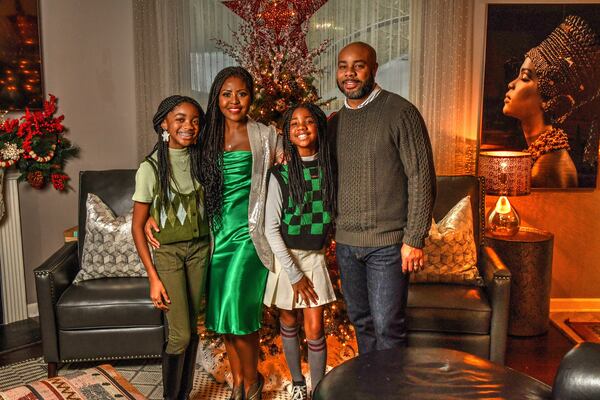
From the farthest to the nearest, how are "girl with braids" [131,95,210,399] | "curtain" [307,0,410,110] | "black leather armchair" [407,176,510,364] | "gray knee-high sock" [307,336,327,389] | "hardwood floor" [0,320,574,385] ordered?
"curtain" [307,0,410,110], "hardwood floor" [0,320,574,385], "black leather armchair" [407,176,510,364], "gray knee-high sock" [307,336,327,389], "girl with braids" [131,95,210,399]

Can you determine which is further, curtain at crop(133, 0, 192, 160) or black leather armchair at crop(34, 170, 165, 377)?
curtain at crop(133, 0, 192, 160)

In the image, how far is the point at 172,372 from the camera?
7.70 ft

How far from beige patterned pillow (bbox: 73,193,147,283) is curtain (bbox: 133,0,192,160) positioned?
1269 millimetres

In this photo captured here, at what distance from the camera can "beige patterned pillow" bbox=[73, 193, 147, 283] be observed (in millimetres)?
3029

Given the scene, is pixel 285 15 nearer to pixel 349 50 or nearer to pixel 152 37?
pixel 349 50

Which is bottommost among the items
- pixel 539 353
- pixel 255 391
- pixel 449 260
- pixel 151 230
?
pixel 539 353

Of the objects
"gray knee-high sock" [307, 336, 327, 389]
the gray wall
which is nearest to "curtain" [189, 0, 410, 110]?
the gray wall

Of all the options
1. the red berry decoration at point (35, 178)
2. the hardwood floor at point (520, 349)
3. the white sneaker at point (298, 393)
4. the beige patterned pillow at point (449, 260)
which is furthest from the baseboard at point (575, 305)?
the red berry decoration at point (35, 178)

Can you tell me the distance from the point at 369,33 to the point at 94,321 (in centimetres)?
254

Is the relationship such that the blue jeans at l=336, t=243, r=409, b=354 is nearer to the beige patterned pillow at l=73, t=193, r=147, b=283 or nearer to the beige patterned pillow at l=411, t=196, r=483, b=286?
the beige patterned pillow at l=411, t=196, r=483, b=286

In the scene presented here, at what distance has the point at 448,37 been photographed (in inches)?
148

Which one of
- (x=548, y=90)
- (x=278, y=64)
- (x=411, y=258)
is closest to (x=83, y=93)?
(x=278, y=64)

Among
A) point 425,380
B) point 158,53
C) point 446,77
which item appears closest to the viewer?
point 425,380

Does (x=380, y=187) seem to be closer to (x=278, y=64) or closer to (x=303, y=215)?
(x=303, y=215)
